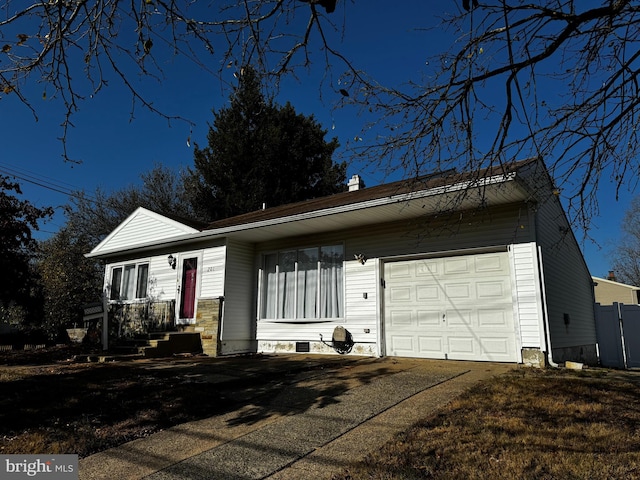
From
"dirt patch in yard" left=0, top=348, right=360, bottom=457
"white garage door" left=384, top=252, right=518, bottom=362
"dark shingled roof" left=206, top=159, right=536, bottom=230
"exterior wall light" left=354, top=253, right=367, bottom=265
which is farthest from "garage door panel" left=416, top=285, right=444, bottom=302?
"dirt patch in yard" left=0, top=348, right=360, bottom=457

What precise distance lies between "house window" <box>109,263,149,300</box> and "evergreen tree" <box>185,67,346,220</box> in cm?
990

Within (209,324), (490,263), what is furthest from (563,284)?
(209,324)

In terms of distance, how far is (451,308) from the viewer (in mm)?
8844

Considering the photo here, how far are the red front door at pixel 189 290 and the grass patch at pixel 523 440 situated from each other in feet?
30.0

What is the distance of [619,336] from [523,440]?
40.8 feet

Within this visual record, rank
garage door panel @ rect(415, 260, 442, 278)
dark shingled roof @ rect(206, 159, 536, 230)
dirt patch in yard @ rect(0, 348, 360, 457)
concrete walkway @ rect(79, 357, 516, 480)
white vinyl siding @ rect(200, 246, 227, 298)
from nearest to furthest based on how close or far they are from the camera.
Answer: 1. concrete walkway @ rect(79, 357, 516, 480)
2. dirt patch in yard @ rect(0, 348, 360, 457)
3. dark shingled roof @ rect(206, 159, 536, 230)
4. garage door panel @ rect(415, 260, 442, 278)
5. white vinyl siding @ rect(200, 246, 227, 298)

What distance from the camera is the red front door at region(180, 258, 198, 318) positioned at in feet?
41.2

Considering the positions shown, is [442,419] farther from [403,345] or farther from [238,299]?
[238,299]

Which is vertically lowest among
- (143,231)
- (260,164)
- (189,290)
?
(189,290)

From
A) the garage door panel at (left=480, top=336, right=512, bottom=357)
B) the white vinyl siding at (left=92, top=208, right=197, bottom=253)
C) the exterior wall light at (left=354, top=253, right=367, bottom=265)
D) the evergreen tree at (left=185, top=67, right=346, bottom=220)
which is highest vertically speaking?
the evergreen tree at (left=185, top=67, right=346, bottom=220)

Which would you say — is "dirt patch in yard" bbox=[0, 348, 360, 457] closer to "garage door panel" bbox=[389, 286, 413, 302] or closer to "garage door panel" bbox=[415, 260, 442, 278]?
"garage door panel" bbox=[389, 286, 413, 302]

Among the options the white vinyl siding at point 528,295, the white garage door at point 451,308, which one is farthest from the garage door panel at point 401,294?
the white vinyl siding at point 528,295

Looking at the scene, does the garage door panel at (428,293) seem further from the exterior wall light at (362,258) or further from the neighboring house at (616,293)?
the neighboring house at (616,293)

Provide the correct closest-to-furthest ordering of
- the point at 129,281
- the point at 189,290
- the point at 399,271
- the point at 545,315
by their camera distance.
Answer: the point at 545,315 → the point at 399,271 → the point at 189,290 → the point at 129,281
